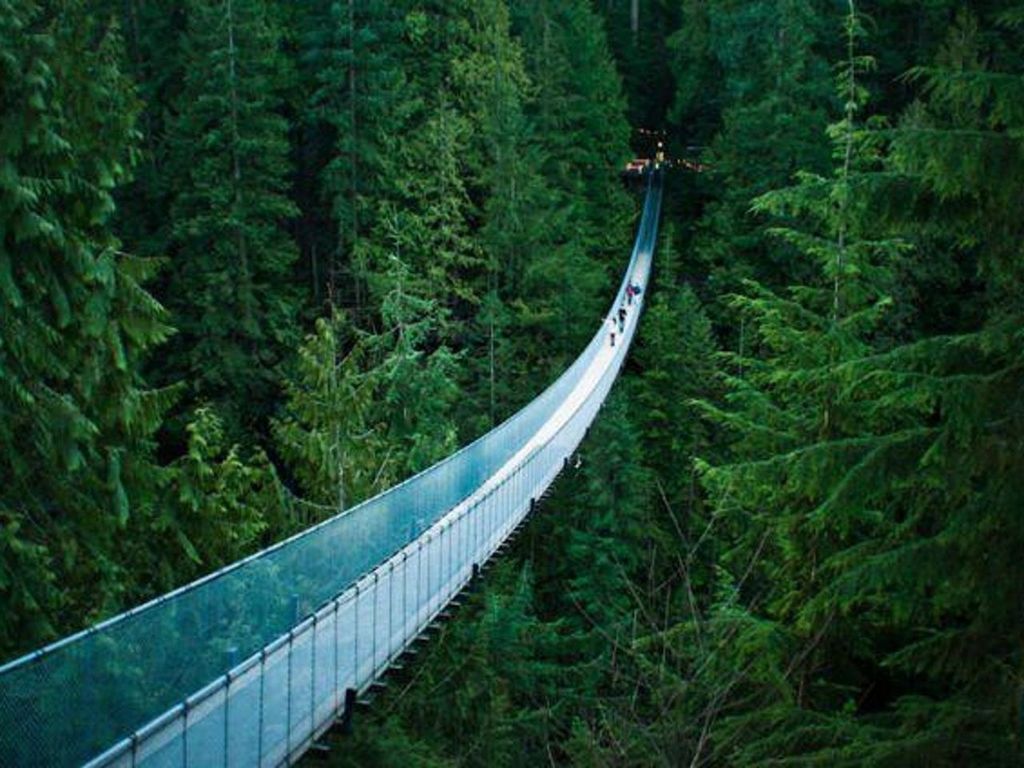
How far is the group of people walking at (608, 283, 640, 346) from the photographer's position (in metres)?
24.0

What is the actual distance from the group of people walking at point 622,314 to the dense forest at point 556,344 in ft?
2.76

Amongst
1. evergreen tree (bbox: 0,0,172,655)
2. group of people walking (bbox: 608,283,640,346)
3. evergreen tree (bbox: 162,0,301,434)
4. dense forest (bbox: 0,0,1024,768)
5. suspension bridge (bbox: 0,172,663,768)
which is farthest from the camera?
group of people walking (bbox: 608,283,640,346)

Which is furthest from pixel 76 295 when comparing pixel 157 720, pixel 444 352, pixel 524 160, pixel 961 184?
pixel 524 160

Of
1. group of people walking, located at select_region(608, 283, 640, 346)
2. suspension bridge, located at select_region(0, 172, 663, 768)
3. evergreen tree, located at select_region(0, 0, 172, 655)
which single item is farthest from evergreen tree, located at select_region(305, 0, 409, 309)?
evergreen tree, located at select_region(0, 0, 172, 655)

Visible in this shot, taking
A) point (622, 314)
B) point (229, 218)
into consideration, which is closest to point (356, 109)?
point (229, 218)

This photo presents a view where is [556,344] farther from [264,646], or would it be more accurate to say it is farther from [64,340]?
[264,646]

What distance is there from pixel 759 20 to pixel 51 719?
28493 millimetres

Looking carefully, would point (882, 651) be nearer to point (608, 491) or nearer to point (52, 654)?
point (52, 654)

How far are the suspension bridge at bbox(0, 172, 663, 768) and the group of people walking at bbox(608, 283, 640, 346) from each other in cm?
1244

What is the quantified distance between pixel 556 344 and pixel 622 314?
71.9 inches

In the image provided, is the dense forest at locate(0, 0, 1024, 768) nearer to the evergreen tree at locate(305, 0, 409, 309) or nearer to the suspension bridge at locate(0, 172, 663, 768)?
the evergreen tree at locate(305, 0, 409, 309)

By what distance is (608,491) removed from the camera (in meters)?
19.1

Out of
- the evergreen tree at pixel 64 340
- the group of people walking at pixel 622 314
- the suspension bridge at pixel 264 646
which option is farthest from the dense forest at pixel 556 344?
the suspension bridge at pixel 264 646

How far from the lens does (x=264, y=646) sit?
6.50m
